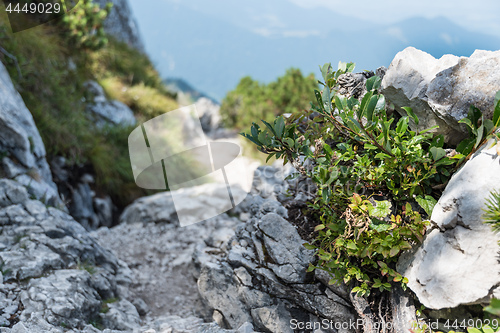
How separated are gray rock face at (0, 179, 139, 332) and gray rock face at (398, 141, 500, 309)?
241 cm

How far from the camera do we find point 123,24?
15.4 m

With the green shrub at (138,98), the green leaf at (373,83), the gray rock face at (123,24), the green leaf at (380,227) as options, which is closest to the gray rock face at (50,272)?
the green leaf at (380,227)

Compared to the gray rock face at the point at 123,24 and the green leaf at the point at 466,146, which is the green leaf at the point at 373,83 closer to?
the green leaf at the point at 466,146

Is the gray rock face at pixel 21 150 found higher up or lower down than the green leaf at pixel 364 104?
lower down

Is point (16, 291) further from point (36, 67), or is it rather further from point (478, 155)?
point (36, 67)

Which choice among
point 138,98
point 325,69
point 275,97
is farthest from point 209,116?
point 325,69

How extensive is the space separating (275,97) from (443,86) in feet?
35.2

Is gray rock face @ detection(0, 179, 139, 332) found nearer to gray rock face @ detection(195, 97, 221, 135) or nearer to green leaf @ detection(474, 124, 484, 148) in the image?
green leaf @ detection(474, 124, 484, 148)

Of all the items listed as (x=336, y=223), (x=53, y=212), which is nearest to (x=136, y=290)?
(x=53, y=212)

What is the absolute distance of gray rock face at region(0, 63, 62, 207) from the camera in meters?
4.12

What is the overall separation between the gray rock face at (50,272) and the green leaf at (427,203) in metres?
2.51

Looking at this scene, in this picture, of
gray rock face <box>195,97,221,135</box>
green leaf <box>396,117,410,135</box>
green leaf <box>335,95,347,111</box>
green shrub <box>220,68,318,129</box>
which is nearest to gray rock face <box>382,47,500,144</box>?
green leaf <box>396,117,410,135</box>

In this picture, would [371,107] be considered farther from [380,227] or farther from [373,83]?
[380,227]

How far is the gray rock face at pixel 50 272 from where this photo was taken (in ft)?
8.93
